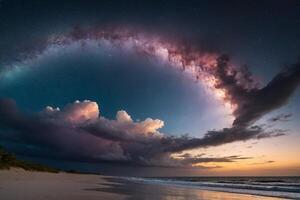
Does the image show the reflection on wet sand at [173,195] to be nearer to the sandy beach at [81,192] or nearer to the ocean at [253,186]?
the sandy beach at [81,192]

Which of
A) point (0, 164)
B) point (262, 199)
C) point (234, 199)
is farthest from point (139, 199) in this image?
point (0, 164)

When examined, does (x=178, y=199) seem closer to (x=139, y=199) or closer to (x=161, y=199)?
(x=161, y=199)

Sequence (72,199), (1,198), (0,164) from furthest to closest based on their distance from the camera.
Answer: (0,164) < (72,199) < (1,198)

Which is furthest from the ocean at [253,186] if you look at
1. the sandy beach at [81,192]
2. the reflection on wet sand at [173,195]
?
the sandy beach at [81,192]

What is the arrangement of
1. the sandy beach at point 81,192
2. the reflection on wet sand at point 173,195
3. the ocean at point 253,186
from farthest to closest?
the ocean at point 253,186 → the reflection on wet sand at point 173,195 → the sandy beach at point 81,192

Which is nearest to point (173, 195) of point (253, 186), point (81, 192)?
point (81, 192)

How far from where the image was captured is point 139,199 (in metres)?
24.7

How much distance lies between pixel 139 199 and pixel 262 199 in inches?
511

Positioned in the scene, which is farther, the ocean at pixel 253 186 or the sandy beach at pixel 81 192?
the ocean at pixel 253 186

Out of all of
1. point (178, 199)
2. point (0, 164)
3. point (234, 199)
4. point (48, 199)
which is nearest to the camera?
point (48, 199)

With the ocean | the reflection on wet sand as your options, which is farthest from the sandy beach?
the ocean

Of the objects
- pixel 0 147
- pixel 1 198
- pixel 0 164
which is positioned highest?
pixel 0 147

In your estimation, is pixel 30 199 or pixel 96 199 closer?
pixel 30 199

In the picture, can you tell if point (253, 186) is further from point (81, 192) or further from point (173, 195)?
point (81, 192)
